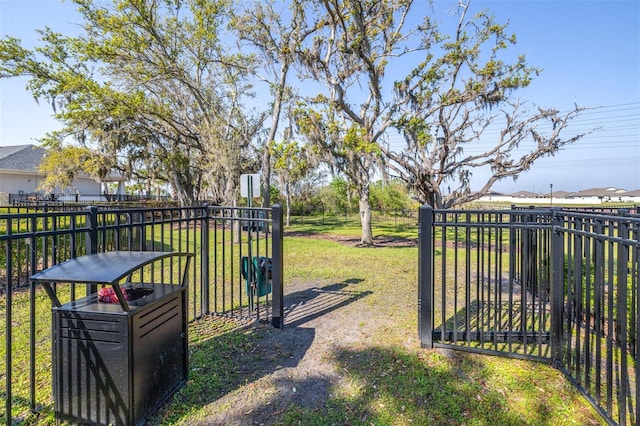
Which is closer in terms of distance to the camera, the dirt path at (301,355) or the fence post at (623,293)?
the fence post at (623,293)

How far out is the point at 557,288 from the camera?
2.99 m

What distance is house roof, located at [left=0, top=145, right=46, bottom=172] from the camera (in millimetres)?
23375

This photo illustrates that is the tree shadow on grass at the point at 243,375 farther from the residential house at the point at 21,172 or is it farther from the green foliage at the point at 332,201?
the residential house at the point at 21,172

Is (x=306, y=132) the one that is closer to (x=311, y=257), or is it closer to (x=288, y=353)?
(x=311, y=257)

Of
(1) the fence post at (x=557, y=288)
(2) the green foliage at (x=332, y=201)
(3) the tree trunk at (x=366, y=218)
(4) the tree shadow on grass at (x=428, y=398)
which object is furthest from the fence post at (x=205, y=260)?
(2) the green foliage at (x=332, y=201)

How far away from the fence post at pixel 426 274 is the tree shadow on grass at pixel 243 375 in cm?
118

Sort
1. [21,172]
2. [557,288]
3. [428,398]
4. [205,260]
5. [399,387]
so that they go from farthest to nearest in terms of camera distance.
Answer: [21,172] → [205,260] → [557,288] → [399,387] → [428,398]

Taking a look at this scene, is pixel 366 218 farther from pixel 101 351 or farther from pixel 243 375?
pixel 101 351

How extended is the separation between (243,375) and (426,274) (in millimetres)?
1952

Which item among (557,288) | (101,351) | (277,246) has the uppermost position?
(277,246)

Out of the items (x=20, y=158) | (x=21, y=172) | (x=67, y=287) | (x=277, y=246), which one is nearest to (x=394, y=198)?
(x=67, y=287)

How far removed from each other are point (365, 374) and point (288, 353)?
2.72 ft

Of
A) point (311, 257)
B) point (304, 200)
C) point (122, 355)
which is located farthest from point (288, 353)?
point (304, 200)

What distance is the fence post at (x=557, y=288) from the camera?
299 cm
